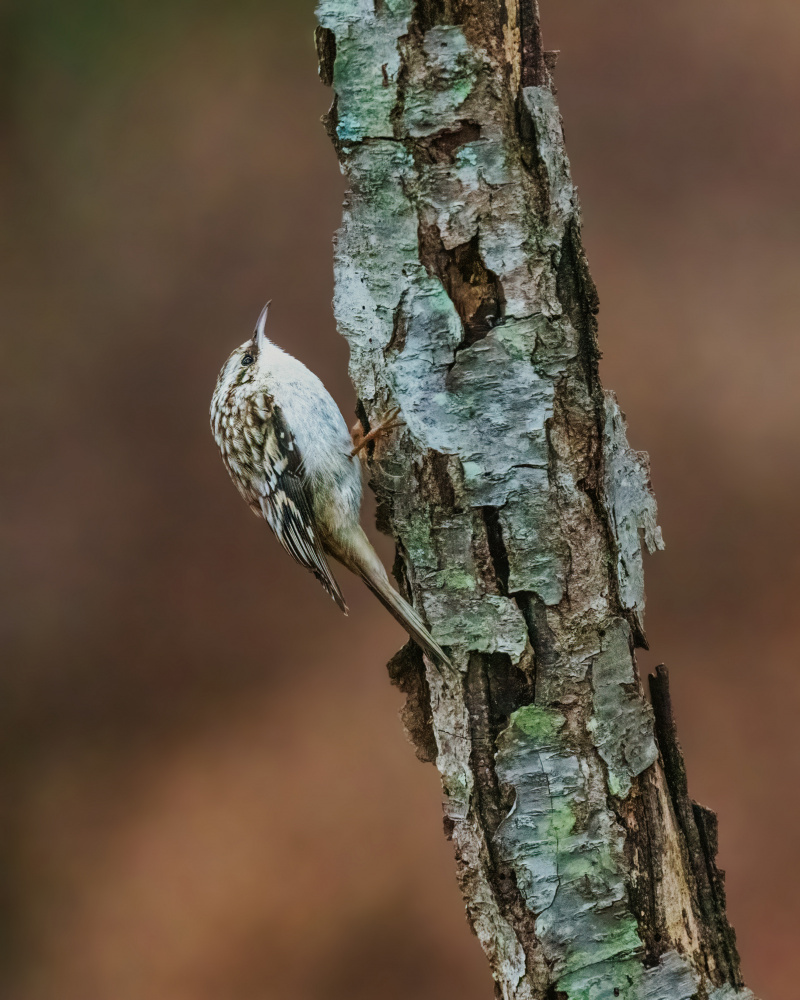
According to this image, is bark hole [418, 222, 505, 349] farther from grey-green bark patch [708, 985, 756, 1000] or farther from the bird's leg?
grey-green bark patch [708, 985, 756, 1000]

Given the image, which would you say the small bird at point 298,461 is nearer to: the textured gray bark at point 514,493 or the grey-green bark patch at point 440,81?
the textured gray bark at point 514,493

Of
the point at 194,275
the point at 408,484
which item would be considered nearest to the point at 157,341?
the point at 194,275

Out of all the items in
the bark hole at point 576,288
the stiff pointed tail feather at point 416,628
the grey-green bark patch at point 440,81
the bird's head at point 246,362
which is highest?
the bird's head at point 246,362

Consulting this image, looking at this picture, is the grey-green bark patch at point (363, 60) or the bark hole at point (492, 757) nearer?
the grey-green bark patch at point (363, 60)

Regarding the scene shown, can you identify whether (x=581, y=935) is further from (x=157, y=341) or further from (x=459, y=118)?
(x=157, y=341)

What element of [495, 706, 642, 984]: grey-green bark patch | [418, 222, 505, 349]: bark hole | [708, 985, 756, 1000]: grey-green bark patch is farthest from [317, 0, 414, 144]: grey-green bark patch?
[708, 985, 756, 1000]: grey-green bark patch

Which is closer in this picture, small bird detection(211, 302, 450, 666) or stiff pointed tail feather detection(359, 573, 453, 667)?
stiff pointed tail feather detection(359, 573, 453, 667)

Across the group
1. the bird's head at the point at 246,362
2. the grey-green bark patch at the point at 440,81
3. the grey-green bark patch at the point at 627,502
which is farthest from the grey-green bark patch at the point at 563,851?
the bird's head at the point at 246,362
